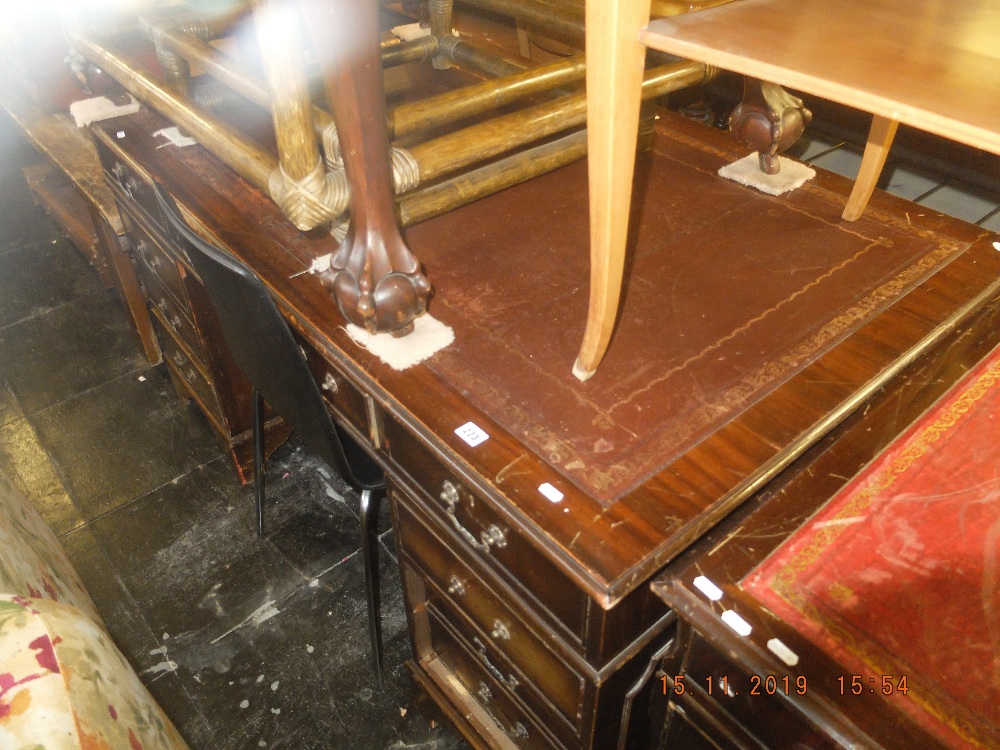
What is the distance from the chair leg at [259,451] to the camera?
1.61 metres

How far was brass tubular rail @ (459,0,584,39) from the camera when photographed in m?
1.58

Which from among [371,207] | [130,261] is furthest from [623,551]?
[130,261]

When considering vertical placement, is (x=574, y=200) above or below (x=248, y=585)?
above

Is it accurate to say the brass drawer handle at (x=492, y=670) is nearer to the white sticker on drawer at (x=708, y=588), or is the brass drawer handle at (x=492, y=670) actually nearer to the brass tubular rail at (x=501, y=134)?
the white sticker on drawer at (x=708, y=588)

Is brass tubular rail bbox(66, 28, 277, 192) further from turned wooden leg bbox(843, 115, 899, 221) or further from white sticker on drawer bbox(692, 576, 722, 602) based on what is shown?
turned wooden leg bbox(843, 115, 899, 221)

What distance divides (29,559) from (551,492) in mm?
765

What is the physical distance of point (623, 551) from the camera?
2.45 feet

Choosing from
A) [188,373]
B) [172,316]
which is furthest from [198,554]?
[172,316]

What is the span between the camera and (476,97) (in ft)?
4.33

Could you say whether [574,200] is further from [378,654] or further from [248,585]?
[248,585]

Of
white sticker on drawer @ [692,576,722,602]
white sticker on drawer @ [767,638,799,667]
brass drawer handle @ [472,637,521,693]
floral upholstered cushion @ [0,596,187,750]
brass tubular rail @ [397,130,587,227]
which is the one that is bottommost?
brass drawer handle @ [472,637,521,693]

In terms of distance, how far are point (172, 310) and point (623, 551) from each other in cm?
149

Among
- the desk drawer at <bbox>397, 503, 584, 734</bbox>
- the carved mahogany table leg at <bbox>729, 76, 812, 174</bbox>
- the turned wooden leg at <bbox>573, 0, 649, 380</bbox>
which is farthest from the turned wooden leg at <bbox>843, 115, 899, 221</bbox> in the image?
the desk drawer at <bbox>397, 503, 584, 734</bbox>

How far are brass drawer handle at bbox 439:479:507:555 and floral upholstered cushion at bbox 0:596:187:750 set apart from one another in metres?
0.45
